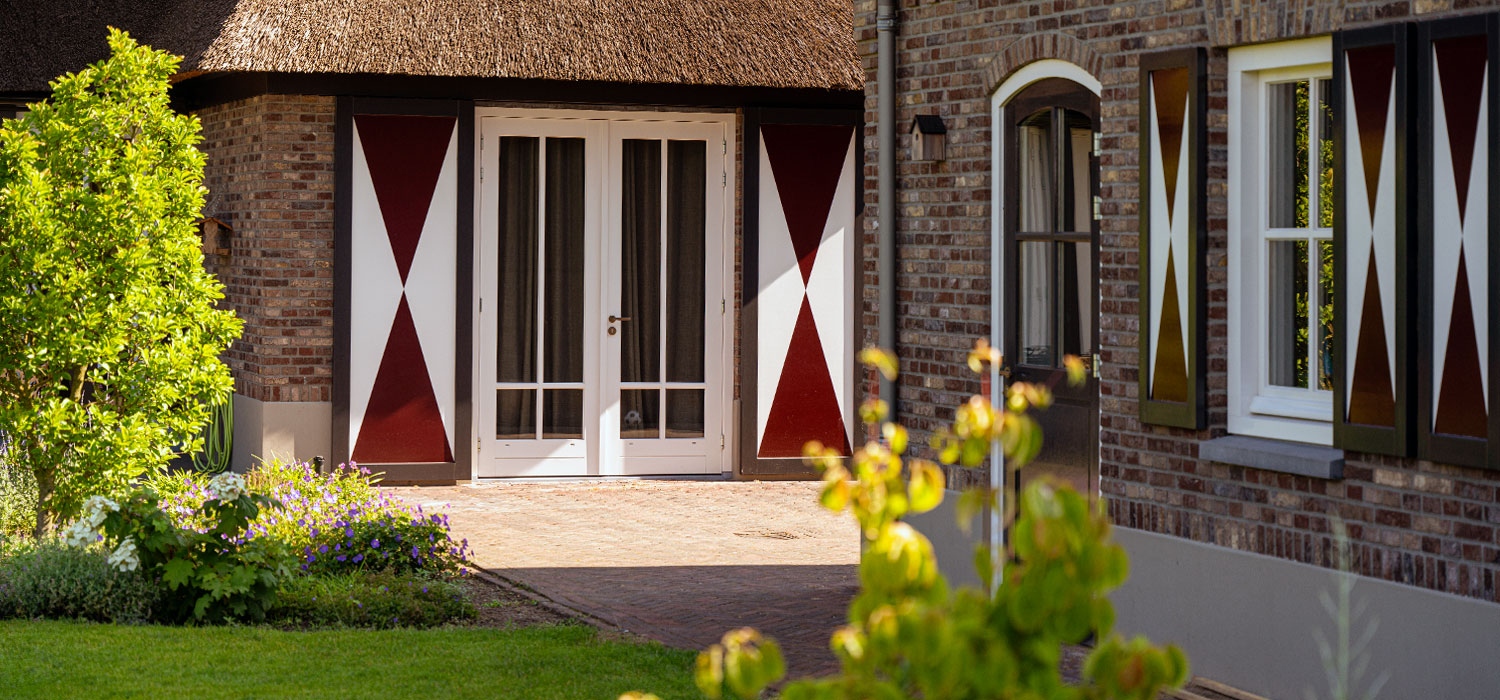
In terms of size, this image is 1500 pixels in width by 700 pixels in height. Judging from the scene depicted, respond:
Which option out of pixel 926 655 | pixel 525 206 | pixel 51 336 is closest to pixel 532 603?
pixel 51 336

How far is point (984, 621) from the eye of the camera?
6.72 feet

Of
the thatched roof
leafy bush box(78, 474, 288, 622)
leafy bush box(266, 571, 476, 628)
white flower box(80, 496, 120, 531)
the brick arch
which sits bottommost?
leafy bush box(266, 571, 476, 628)

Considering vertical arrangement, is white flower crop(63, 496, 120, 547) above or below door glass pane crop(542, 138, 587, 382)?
below

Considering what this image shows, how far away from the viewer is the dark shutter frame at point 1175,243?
19.9ft

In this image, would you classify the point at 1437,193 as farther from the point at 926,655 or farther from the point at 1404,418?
the point at 926,655

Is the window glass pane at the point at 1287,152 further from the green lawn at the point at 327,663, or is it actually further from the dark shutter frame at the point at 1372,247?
the green lawn at the point at 327,663

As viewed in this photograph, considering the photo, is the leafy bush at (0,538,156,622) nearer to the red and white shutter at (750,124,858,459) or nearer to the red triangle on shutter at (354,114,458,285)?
the red triangle on shutter at (354,114,458,285)

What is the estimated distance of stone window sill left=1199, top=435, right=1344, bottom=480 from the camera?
18.2 feet

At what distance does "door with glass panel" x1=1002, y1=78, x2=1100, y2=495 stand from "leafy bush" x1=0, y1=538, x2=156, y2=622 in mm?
3807

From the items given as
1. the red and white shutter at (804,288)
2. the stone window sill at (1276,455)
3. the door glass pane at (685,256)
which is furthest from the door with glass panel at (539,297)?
the stone window sill at (1276,455)

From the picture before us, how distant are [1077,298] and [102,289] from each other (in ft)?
15.6

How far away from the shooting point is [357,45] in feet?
37.0

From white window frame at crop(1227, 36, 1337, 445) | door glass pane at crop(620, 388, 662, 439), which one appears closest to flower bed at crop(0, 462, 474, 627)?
white window frame at crop(1227, 36, 1337, 445)

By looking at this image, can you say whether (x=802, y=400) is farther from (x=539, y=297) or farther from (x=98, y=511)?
(x=98, y=511)
